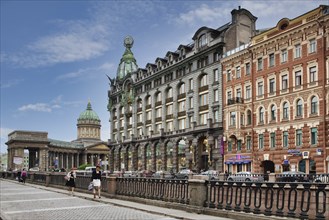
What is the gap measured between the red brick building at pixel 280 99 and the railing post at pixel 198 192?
29.3 m

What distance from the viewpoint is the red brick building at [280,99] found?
145 ft

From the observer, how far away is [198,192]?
17328 millimetres

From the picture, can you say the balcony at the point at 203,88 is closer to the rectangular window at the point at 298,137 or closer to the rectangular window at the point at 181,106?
the rectangular window at the point at 181,106

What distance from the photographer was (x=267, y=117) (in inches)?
2016

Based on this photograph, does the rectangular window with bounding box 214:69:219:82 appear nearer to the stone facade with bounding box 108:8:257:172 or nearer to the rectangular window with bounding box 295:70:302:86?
the stone facade with bounding box 108:8:257:172

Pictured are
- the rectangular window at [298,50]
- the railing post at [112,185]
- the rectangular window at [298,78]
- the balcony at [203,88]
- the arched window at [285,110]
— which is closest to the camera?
the railing post at [112,185]

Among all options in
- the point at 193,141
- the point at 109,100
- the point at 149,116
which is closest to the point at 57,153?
the point at 109,100

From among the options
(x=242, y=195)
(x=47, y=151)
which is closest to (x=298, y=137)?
(x=242, y=195)

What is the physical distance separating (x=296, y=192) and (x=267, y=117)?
128ft

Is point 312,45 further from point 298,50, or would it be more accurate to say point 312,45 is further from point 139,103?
point 139,103

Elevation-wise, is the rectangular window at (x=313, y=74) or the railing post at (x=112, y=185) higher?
the rectangular window at (x=313, y=74)

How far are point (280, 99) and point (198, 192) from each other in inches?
1353

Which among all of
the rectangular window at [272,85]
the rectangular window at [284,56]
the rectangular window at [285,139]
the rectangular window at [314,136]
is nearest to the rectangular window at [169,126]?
the rectangular window at [272,85]

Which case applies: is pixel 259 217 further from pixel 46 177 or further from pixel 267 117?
pixel 267 117
